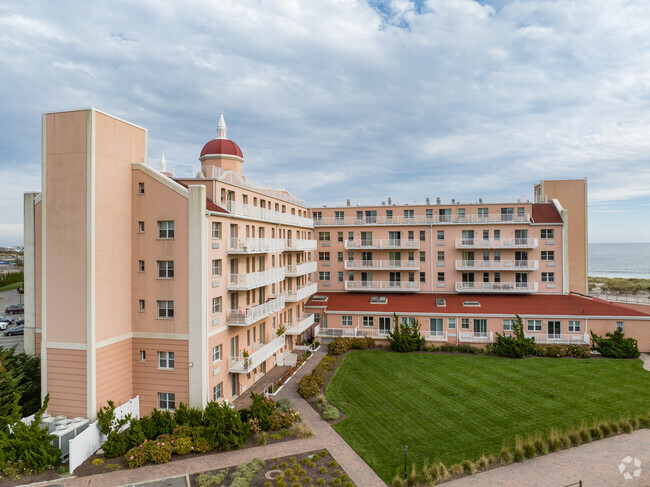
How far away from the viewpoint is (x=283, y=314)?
110ft

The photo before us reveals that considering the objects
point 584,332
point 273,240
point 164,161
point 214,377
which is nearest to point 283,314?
point 273,240

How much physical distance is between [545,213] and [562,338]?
1345cm

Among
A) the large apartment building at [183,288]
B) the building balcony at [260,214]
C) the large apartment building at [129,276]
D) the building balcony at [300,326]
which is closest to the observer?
the large apartment building at [129,276]

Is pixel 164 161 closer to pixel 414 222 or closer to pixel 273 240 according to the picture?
pixel 273 240

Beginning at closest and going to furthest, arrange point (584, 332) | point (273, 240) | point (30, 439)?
point (30, 439)
point (273, 240)
point (584, 332)

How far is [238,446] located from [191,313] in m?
6.89

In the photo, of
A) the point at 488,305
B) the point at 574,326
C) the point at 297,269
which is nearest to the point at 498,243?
the point at 488,305

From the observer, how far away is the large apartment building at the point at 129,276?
18.8 metres

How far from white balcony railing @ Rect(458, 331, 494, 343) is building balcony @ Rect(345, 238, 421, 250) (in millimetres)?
9865

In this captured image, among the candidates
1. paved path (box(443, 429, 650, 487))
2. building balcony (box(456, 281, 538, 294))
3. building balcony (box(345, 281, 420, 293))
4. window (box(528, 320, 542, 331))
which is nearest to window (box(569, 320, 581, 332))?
window (box(528, 320, 542, 331))

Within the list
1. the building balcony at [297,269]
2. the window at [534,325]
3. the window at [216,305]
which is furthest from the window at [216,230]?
the window at [534,325]

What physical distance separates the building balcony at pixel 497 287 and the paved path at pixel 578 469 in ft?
69.6

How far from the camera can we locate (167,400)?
21094 millimetres

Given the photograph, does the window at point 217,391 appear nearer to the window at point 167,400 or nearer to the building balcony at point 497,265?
the window at point 167,400
